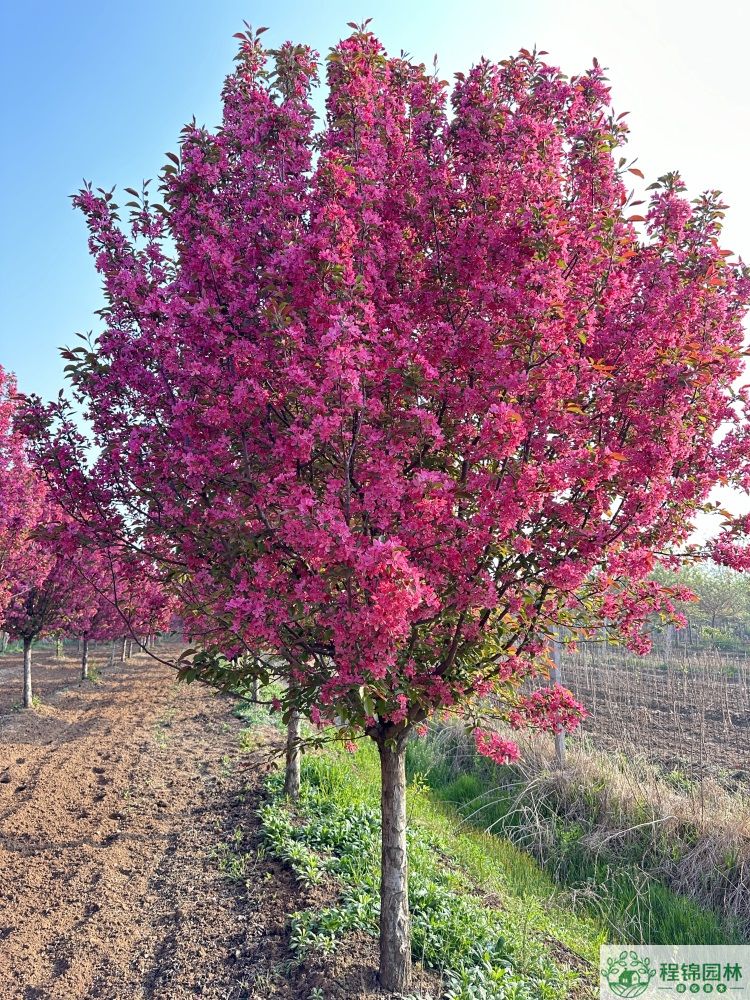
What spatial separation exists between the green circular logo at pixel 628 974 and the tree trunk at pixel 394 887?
5.89ft

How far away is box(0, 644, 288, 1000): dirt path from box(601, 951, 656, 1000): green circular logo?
255cm

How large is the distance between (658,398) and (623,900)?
5.56 meters

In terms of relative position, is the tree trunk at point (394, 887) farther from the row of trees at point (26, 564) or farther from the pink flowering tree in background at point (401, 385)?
the row of trees at point (26, 564)

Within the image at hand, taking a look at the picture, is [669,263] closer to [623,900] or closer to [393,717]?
[393,717]

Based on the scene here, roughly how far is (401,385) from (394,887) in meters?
3.10

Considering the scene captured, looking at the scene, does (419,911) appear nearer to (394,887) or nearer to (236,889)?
(394,887)

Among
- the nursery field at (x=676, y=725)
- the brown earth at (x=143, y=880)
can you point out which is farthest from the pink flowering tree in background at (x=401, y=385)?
the nursery field at (x=676, y=725)

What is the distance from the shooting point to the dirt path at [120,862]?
4.24m

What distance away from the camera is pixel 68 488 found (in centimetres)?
375

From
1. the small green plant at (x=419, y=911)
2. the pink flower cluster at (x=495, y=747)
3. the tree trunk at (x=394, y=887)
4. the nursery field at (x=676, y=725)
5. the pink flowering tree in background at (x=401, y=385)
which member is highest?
the pink flowering tree in background at (x=401, y=385)

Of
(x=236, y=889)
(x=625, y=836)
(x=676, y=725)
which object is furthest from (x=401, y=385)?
(x=676, y=725)

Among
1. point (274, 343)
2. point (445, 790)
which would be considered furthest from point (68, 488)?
point (445, 790)

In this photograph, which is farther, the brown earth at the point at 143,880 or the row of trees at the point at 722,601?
the row of trees at the point at 722,601

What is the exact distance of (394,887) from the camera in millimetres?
3885
